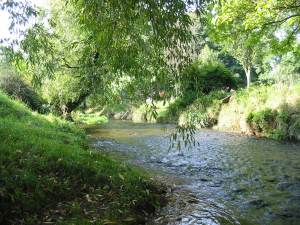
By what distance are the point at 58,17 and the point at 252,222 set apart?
17133 millimetres

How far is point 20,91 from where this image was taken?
24.0 metres

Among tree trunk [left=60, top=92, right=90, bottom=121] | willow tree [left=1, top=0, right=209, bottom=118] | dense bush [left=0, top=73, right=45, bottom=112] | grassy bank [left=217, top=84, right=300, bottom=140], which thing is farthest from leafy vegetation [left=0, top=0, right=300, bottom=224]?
tree trunk [left=60, top=92, right=90, bottom=121]

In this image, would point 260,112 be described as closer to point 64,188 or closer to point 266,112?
point 266,112

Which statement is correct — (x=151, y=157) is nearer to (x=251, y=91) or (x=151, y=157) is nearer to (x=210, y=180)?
(x=210, y=180)

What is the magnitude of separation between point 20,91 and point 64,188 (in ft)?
62.0

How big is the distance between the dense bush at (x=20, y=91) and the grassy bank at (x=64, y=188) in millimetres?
15475

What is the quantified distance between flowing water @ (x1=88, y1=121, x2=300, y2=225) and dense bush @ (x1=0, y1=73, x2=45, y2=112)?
884 cm

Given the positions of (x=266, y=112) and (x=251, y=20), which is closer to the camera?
(x=251, y=20)

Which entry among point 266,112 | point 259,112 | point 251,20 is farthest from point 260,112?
point 251,20

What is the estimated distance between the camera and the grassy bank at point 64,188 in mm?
5857

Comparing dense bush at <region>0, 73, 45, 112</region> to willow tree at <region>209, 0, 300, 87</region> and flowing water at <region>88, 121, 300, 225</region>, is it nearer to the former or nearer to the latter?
flowing water at <region>88, 121, 300, 225</region>

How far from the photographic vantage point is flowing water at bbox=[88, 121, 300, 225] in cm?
705

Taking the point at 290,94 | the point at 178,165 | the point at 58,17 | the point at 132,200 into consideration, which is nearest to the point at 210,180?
the point at 178,165

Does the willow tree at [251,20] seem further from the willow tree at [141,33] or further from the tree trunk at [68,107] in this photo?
the tree trunk at [68,107]
